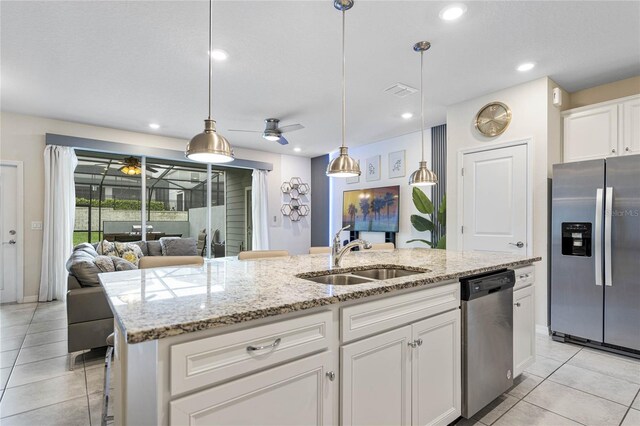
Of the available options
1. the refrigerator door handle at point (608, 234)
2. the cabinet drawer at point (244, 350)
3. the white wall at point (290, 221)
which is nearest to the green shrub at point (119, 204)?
the white wall at point (290, 221)

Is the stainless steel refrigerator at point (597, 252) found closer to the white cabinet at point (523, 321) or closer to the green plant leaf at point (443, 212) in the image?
the white cabinet at point (523, 321)

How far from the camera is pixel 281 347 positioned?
1174 mm

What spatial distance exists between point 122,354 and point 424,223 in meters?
4.46

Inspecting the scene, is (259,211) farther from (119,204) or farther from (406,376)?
(406,376)

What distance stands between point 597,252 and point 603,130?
1.35 m

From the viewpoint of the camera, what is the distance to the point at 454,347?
1.85 m

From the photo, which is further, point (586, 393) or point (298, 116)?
point (298, 116)

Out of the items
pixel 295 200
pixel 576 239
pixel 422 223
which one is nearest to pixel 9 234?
pixel 295 200

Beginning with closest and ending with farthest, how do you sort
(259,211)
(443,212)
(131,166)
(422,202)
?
(443,212)
(422,202)
(131,166)
(259,211)

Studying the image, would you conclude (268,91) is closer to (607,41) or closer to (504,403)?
(607,41)

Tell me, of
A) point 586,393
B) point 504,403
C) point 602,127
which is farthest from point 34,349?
point 602,127

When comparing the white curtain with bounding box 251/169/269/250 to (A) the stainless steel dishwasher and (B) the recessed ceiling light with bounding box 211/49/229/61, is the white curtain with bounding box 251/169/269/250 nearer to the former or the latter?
(B) the recessed ceiling light with bounding box 211/49/229/61

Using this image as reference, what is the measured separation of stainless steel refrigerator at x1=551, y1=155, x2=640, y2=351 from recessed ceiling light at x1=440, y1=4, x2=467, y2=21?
1921 millimetres

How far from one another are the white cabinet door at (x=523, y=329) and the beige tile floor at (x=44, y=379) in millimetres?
2776
